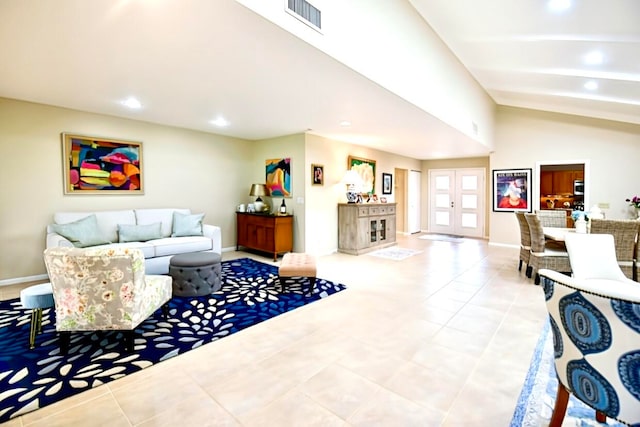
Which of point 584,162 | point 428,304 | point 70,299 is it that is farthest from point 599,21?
point 70,299

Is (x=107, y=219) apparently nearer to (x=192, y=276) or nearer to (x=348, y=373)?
(x=192, y=276)

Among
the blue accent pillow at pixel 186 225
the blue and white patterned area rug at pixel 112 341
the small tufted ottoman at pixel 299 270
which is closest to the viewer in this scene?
the blue and white patterned area rug at pixel 112 341

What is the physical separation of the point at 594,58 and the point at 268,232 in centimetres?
552

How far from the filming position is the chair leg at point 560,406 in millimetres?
1562

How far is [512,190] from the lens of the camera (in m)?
7.49

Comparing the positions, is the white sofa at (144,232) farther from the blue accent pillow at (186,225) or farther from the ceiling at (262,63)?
the ceiling at (262,63)

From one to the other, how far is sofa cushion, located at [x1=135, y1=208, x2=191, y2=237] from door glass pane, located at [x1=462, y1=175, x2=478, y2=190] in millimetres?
8042

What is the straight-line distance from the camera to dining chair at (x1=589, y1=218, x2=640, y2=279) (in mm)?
3746

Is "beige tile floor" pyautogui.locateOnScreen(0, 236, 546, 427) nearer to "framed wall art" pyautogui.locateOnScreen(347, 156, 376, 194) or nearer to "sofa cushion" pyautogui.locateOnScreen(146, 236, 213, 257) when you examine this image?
"sofa cushion" pyautogui.locateOnScreen(146, 236, 213, 257)

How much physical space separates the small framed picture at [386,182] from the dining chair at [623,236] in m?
4.85

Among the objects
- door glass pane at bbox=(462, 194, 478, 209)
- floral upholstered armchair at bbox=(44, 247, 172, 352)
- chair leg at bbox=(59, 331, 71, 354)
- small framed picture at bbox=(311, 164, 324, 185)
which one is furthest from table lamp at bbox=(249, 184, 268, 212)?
door glass pane at bbox=(462, 194, 478, 209)

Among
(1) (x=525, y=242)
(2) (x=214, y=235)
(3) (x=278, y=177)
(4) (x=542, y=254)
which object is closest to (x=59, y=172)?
(2) (x=214, y=235)

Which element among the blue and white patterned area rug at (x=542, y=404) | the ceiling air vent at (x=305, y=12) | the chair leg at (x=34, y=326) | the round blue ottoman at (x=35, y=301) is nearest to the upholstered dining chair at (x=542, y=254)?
the blue and white patterned area rug at (x=542, y=404)

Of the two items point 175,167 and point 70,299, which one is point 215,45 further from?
point 175,167
